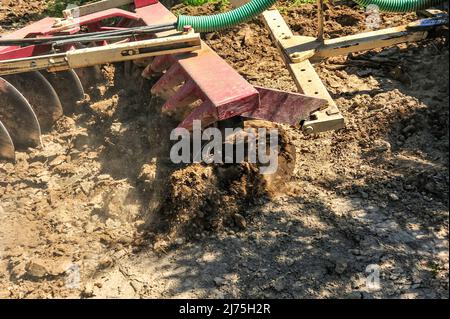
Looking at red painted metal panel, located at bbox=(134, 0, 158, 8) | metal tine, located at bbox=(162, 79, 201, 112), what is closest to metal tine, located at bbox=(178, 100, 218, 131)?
metal tine, located at bbox=(162, 79, 201, 112)

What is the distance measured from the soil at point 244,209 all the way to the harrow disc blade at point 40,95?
178 mm

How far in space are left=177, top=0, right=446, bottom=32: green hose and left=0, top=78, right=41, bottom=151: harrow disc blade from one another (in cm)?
157

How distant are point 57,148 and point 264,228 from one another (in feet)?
7.72

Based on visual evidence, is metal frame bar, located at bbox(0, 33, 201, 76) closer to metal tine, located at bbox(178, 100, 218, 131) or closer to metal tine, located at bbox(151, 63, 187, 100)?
metal tine, located at bbox(151, 63, 187, 100)

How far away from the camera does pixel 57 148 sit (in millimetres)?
4941

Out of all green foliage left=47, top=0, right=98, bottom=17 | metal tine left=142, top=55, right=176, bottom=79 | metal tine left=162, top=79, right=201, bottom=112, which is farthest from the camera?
→ green foliage left=47, top=0, right=98, bottom=17

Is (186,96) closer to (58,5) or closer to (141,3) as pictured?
(141,3)

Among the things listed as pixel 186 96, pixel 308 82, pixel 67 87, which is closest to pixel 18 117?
pixel 67 87

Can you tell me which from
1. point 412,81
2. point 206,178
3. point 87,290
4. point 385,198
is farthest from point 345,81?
point 87,290

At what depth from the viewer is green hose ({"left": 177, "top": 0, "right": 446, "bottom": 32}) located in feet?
14.7

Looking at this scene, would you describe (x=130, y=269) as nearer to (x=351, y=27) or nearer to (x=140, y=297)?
(x=140, y=297)

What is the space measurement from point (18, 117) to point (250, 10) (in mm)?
2334

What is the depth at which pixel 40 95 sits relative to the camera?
5.02 m

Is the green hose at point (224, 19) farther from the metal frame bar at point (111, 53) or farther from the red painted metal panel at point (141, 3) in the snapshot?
the red painted metal panel at point (141, 3)
